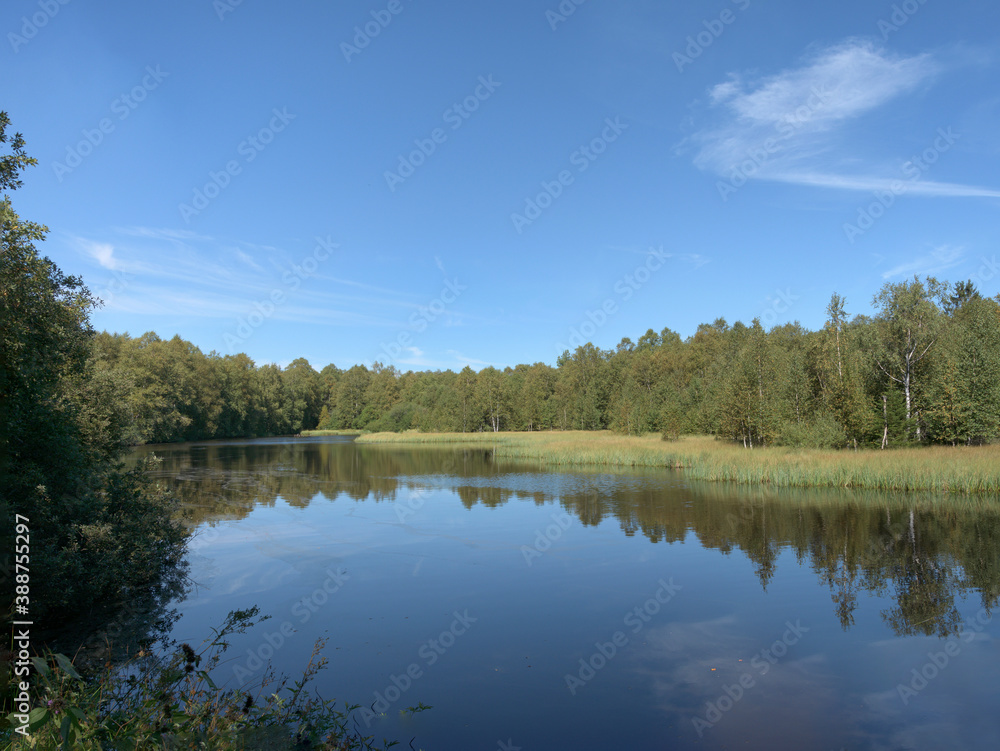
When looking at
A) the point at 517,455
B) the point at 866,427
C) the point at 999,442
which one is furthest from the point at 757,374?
the point at 517,455

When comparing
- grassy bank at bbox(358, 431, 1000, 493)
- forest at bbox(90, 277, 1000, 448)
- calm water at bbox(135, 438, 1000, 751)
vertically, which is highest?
forest at bbox(90, 277, 1000, 448)

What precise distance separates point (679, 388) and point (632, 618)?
5582 centimetres

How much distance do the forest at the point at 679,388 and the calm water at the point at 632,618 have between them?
1015cm

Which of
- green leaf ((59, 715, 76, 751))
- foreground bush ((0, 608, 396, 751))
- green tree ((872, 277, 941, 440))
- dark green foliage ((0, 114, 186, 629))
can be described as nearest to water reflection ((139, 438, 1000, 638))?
dark green foliage ((0, 114, 186, 629))

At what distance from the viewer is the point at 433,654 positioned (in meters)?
7.97

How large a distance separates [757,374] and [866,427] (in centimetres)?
879

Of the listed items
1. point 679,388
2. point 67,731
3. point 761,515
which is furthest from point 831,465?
point 679,388

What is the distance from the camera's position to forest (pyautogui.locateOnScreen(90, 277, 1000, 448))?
31.0 meters

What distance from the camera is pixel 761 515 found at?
18188 mm

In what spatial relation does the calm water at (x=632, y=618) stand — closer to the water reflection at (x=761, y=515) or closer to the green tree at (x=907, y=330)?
the water reflection at (x=761, y=515)

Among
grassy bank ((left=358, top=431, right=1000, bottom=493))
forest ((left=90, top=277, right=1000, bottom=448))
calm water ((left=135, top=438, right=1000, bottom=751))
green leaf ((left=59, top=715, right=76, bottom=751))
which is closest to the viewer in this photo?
green leaf ((left=59, top=715, right=76, bottom=751))

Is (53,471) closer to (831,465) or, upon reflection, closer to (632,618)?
(632,618)

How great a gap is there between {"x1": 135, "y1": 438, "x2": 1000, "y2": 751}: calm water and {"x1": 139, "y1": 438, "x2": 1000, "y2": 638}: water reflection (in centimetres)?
10

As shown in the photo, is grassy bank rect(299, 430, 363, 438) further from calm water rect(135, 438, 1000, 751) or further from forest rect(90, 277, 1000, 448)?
calm water rect(135, 438, 1000, 751)
